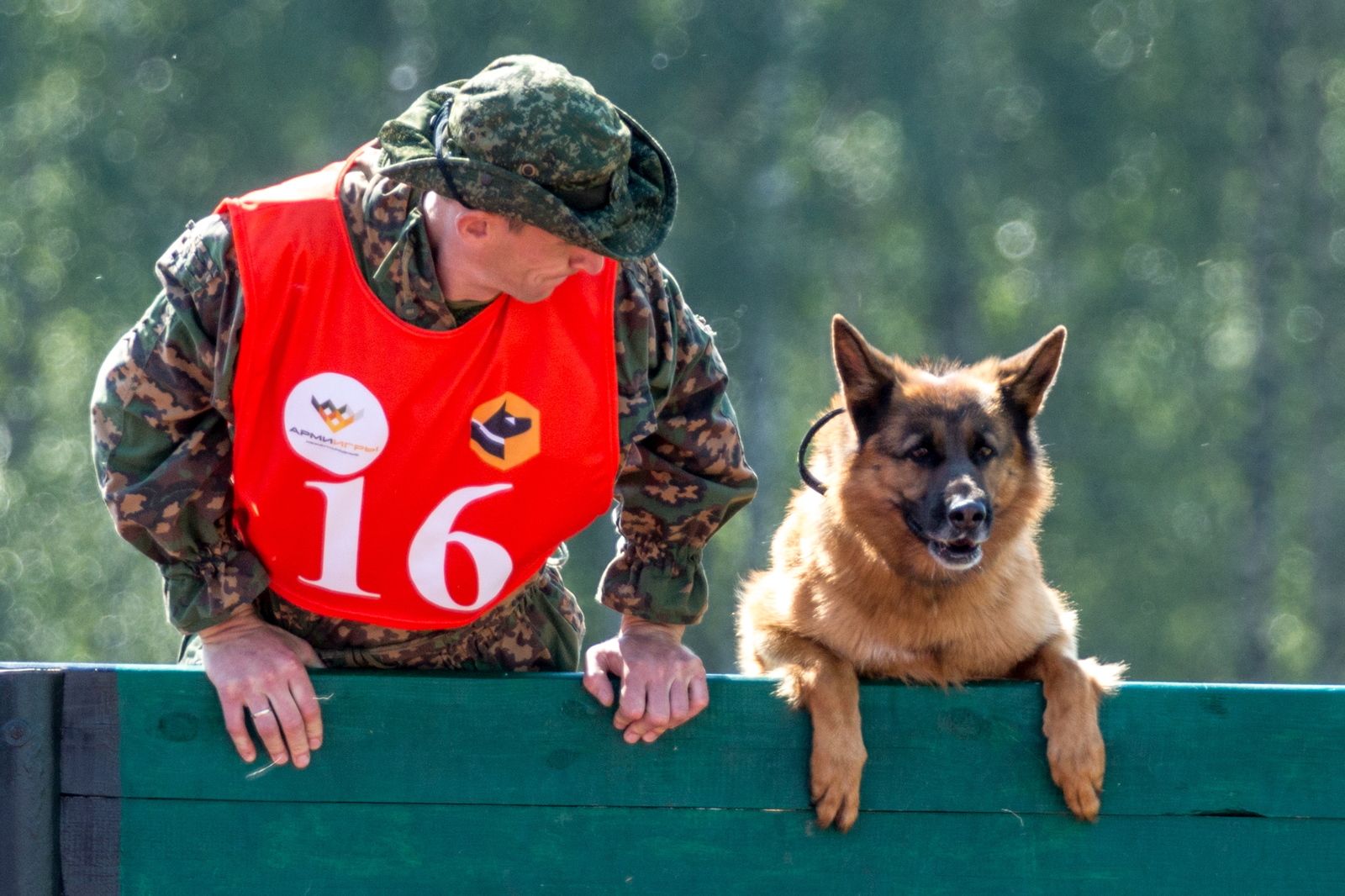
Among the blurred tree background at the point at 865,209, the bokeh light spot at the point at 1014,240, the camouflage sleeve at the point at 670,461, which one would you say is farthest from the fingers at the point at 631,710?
the bokeh light spot at the point at 1014,240

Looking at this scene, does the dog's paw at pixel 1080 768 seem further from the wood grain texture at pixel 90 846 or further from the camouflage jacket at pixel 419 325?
the wood grain texture at pixel 90 846

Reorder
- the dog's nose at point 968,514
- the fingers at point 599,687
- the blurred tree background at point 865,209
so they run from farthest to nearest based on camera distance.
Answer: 1. the blurred tree background at point 865,209
2. the dog's nose at point 968,514
3. the fingers at point 599,687

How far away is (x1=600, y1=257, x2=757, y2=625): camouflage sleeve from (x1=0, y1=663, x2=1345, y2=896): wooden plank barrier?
14.0 inches

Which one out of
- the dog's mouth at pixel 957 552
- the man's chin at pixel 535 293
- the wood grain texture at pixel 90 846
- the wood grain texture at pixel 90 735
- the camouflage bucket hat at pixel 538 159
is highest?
the camouflage bucket hat at pixel 538 159

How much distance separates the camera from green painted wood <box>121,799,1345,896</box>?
2537 millimetres

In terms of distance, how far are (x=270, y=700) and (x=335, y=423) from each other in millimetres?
559

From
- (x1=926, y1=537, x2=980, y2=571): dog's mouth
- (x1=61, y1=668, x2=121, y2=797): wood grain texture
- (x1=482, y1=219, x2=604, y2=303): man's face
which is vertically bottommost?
(x1=926, y1=537, x2=980, y2=571): dog's mouth

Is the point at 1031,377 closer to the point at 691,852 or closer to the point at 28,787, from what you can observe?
the point at 691,852

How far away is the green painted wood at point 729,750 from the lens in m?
2.57

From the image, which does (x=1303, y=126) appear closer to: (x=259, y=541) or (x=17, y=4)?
(x=17, y=4)

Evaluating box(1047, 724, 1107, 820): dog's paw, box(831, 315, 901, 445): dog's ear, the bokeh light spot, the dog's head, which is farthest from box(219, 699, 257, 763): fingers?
the bokeh light spot

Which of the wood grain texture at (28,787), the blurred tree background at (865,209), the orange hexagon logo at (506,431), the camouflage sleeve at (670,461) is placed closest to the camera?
the wood grain texture at (28,787)

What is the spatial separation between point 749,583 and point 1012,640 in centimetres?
113

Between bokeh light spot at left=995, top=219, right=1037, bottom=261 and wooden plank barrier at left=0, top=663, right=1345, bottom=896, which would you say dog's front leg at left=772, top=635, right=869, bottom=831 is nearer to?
wooden plank barrier at left=0, top=663, right=1345, bottom=896
